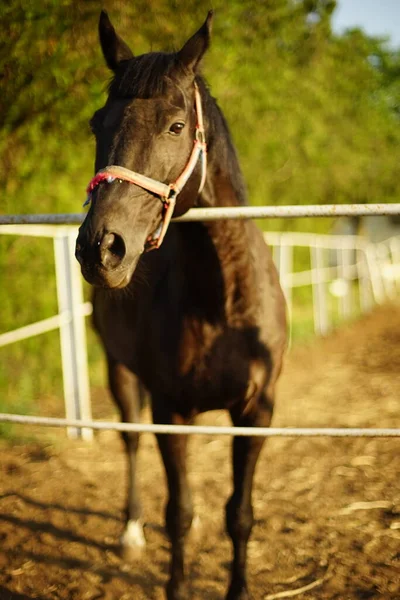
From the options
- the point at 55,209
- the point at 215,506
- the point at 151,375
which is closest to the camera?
the point at 151,375

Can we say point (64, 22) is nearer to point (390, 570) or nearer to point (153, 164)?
point (153, 164)

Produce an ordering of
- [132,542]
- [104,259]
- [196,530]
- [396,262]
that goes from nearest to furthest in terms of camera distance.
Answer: [104,259] < [132,542] < [196,530] < [396,262]

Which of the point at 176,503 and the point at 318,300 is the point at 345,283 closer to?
the point at 318,300

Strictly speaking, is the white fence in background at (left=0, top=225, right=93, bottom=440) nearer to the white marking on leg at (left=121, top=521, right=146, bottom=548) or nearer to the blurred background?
the blurred background

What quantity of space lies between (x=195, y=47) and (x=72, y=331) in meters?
3.24

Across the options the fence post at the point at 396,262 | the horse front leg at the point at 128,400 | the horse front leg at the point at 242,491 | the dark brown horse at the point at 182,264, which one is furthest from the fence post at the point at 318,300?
the horse front leg at the point at 242,491

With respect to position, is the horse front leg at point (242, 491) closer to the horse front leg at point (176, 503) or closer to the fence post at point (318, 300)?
the horse front leg at point (176, 503)

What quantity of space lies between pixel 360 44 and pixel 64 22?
15270mm

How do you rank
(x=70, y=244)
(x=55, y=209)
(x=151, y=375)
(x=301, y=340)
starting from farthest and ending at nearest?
1. (x=301, y=340)
2. (x=55, y=209)
3. (x=70, y=244)
4. (x=151, y=375)

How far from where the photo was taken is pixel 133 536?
2920 millimetres

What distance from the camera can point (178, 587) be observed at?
232cm

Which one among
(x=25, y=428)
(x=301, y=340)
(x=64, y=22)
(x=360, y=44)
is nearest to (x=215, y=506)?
(x=25, y=428)

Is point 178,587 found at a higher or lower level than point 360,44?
lower

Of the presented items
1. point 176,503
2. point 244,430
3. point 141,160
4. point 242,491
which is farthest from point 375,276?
point 141,160
